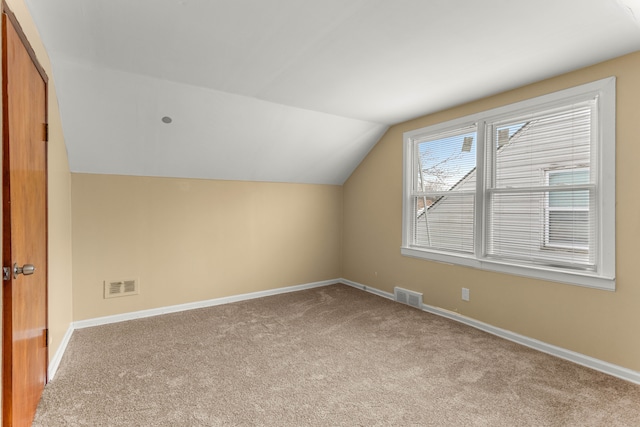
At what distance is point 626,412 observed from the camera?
→ 1.95m

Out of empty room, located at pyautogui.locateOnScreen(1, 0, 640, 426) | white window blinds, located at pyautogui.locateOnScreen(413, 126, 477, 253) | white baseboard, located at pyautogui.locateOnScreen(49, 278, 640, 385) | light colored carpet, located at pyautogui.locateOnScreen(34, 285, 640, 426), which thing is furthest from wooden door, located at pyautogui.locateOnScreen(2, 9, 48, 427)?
white window blinds, located at pyautogui.locateOnScreen(413, 126, 477, 253)

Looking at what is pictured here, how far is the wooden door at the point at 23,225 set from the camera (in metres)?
1.40

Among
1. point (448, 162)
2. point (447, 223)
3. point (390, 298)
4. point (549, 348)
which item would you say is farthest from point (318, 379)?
point (448, 162)

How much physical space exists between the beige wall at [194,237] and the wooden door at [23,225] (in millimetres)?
1282

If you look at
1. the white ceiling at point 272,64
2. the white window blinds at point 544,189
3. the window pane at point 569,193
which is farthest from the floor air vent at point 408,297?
the white ceiling at point 272,64

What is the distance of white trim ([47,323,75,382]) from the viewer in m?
2.27

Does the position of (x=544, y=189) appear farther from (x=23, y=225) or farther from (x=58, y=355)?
(x=58, y=355)

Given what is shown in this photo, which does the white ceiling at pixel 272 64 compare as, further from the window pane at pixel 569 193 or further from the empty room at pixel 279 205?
the window pane at pixel 569 193

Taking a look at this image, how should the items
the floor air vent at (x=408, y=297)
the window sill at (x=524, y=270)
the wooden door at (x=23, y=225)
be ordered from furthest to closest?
the floor air vent at (x=408, y=297) < the window sill at (x=524, y=270) < the wooden door at (x=23, y=225)

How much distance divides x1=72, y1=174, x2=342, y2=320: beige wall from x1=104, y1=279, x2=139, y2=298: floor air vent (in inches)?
1.9

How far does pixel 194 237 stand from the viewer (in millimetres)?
3846

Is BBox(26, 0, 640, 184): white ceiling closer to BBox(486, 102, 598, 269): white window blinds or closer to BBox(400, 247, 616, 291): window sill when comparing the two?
BBox(486, 102, 598, 269): white window blinds

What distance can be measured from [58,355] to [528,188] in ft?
13.2

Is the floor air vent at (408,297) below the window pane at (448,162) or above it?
below
